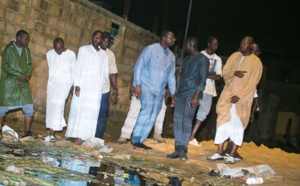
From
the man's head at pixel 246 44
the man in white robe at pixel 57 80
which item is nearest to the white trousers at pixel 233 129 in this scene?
the man's head at pixel 246 44

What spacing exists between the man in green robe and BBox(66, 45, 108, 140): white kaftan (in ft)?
2.42

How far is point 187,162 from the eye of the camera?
7.28 meters

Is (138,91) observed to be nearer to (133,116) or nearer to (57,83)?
(133,116)

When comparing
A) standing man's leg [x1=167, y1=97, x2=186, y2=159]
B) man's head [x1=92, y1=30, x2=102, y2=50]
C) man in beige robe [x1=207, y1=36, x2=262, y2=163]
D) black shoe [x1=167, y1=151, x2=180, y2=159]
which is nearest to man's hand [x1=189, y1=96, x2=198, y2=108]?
standing man's leg [x1=167, y1=97, x2=186, y2=159]

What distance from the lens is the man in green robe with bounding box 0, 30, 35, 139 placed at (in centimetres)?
749

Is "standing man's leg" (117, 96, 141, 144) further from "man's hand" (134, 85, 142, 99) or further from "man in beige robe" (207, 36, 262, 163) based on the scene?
"man in beige robe" (207, 36, 262, 163)

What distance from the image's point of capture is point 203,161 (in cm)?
765

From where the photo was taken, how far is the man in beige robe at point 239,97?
25.2 ft

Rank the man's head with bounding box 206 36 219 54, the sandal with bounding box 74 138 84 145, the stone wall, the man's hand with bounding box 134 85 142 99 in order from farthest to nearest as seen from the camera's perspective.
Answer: the stone wall, the man's head with bounding box 206 36 219 54, the man's hand with bounding box 134 85 142 99, the sandal with bounding box 74 138 84 145

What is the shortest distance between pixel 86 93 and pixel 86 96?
0.17ft

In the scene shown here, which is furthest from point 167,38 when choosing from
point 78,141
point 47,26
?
point 47,26

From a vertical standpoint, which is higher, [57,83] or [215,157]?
[57,83]

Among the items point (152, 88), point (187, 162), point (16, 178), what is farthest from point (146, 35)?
point (16, 178)

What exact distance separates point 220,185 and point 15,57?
395cm
